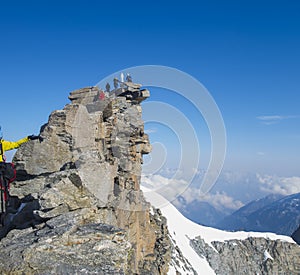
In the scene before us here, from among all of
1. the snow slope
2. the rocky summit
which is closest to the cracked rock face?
the rocky summit

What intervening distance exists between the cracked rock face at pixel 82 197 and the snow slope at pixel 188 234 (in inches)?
1332

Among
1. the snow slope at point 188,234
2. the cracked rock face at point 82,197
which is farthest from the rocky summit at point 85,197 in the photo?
the snow slope at point 188,234

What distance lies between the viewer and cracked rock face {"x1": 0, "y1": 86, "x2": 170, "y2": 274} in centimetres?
984

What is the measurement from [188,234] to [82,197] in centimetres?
7179

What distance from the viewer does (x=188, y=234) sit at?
80.8 meters

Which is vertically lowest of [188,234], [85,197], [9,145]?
[188,234]

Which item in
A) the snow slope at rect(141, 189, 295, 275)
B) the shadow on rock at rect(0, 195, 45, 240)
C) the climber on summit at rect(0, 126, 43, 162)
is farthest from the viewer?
the snow slope at rect(141, 189, 295, 275)

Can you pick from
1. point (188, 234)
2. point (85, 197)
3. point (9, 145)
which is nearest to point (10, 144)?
point (9, 145)

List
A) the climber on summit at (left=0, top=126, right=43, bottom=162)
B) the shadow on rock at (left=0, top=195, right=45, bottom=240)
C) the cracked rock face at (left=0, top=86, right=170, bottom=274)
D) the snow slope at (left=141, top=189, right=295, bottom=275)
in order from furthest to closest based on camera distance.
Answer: the snow slope at (left=141, top=189, right=295, bottom=275), the climber on summit at (left=0, top=126, right=43, bottom=162), the shadow on rock at (left=0, top=195, right=45, bottom=240), the cracked rock face at (left=0, top=86, right=170, bottom=274)

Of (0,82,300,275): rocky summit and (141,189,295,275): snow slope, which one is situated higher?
(0,82,300,275): rocky summit

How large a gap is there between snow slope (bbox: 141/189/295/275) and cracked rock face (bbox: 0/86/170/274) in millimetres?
33833

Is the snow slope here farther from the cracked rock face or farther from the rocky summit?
the cracked rock face

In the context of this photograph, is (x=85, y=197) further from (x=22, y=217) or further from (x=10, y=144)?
(x=10, y=144)

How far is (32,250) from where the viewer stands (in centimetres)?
980
